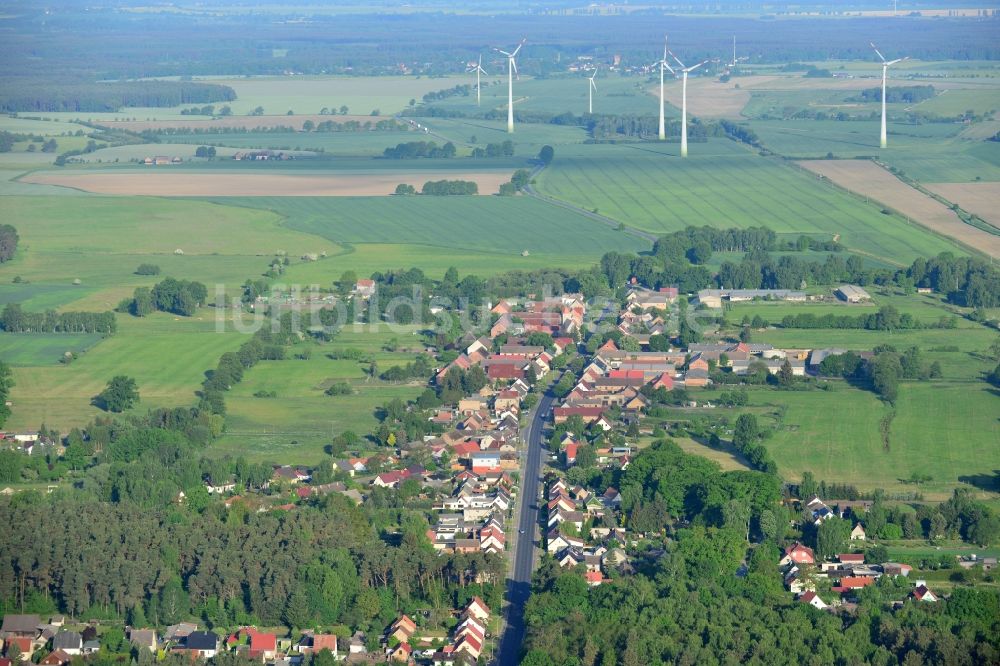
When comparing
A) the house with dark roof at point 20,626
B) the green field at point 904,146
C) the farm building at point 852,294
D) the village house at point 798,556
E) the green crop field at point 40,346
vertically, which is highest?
the green field at point 904,146

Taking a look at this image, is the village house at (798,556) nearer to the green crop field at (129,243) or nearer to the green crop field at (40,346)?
the green crop field at (40,346)

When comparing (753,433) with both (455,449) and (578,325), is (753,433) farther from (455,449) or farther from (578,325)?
(578,325)

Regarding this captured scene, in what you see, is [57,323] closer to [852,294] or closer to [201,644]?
[852,294]

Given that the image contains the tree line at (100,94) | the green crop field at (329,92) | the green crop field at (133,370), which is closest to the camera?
the green crop field at (133,370)

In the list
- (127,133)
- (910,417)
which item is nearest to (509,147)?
(127,133)

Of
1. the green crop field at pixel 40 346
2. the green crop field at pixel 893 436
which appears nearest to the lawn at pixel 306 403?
the green crop field at pixel 40 346

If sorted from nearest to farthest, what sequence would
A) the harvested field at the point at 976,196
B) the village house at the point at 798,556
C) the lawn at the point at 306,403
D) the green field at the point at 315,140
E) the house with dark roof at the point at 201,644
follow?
the house with dark roof at the point at 201,644
the village house at the point at 798,556
the lawn at the point at 306,403
the harvested field at the point at 976,196
the green field at the point at 315,140

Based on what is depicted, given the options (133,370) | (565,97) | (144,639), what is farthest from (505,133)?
(144,639)

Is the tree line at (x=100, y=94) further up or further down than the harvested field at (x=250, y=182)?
further up
